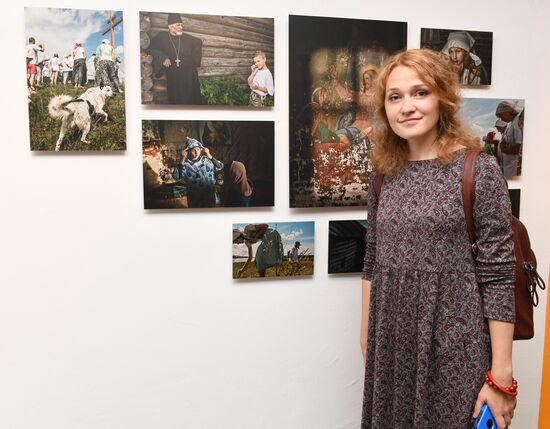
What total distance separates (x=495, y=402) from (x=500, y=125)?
0.90m

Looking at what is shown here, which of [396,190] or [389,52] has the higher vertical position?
[389,52]

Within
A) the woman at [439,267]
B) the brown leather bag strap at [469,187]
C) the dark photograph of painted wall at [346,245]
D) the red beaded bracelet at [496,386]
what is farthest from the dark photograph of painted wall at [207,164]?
the red beaded bracelet at [496,386]

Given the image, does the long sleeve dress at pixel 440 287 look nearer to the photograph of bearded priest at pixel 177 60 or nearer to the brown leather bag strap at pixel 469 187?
the brown leather bag strap at pixel 469 187

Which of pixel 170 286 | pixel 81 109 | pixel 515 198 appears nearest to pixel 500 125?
pixel 515 198

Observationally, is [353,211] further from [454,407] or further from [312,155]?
[454,407]

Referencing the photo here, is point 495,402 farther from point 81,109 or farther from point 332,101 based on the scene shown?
point 81,109

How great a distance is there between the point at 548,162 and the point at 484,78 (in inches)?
14.8

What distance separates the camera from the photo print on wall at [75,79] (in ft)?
4.27

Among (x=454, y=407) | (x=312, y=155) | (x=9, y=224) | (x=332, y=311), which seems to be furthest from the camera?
(x=332, y=311)

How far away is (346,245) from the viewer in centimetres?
155

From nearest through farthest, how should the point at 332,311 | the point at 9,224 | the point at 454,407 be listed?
the point at 454,407, the point at 9,224, the point at 332,311

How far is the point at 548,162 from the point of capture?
1.66 meters

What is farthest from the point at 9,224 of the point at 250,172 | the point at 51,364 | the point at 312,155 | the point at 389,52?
the point at 389,52

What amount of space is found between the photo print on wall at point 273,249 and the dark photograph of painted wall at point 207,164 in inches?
3.2
